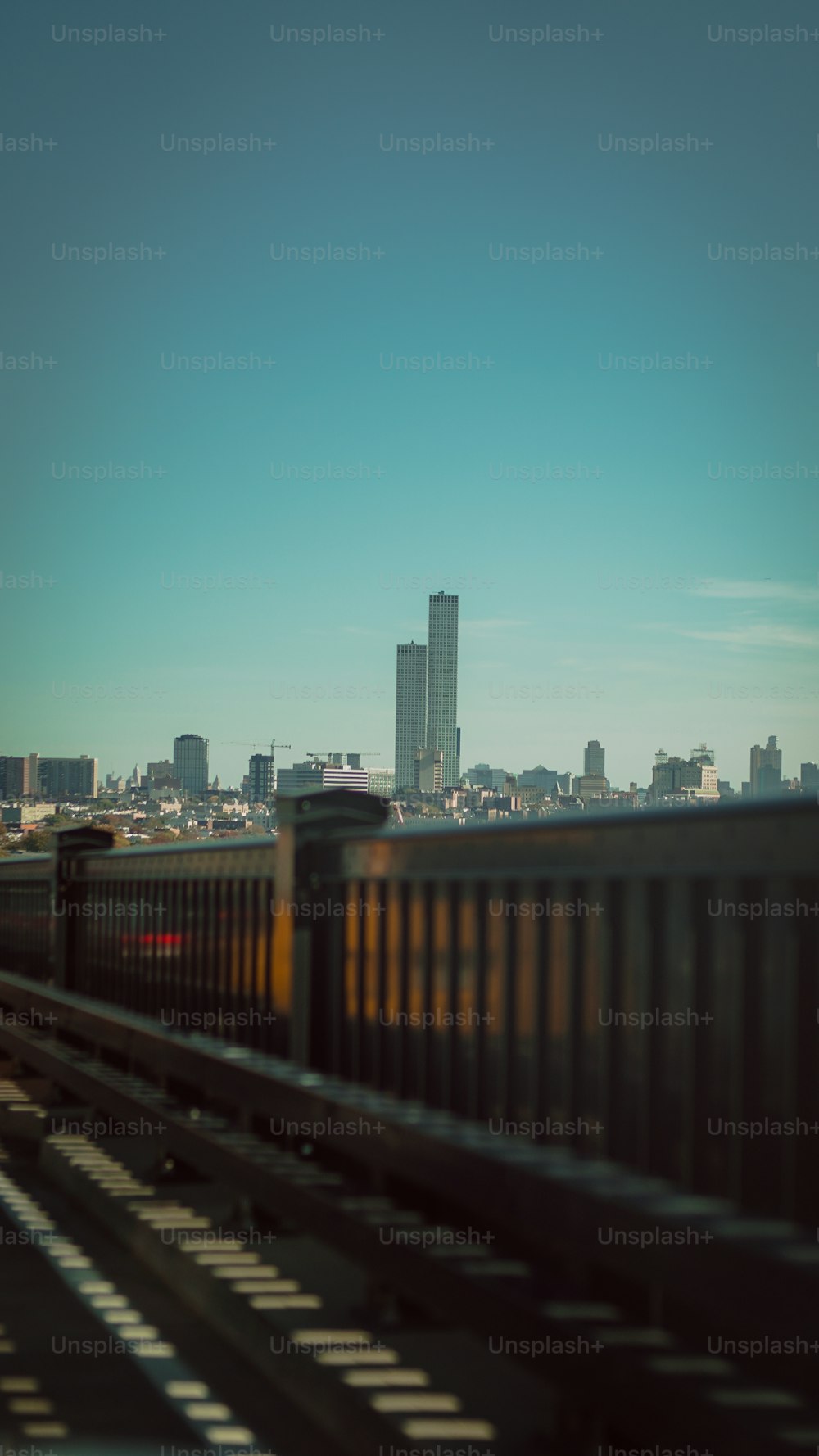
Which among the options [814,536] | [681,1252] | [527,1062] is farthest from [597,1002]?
[814,536]

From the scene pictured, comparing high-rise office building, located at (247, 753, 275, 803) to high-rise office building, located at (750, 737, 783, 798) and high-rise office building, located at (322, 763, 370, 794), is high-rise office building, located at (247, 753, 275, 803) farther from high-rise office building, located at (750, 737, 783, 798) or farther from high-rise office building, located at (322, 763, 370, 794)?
high-rise office building, located at (750, 737, 783, 798)

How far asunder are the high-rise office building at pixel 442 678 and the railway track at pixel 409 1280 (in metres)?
17.1

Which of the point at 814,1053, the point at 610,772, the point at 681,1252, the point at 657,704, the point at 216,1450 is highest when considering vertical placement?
the point at 657,704

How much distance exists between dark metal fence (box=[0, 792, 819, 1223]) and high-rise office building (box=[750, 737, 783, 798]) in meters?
1.11

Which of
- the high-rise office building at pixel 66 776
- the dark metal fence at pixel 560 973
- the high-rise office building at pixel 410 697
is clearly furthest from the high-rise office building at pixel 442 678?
the dark metal fence at pixel 560 973

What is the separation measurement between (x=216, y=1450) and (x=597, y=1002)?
1646mm

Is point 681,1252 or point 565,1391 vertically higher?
point 681,1252

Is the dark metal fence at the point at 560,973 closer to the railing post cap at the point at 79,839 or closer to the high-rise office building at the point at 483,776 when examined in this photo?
the railing post cap at the point at 79,839

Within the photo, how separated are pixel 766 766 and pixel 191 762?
2163 centimetres

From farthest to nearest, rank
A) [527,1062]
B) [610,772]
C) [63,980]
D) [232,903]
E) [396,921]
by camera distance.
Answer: [63,980] < [232,903] < [610,772] < [396,921] < [527,1062]

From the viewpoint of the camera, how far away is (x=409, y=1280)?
13.7ft

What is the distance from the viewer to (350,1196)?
15.9 ft

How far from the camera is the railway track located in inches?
116

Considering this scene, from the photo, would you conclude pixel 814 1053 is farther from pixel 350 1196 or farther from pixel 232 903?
pixel 232 903
